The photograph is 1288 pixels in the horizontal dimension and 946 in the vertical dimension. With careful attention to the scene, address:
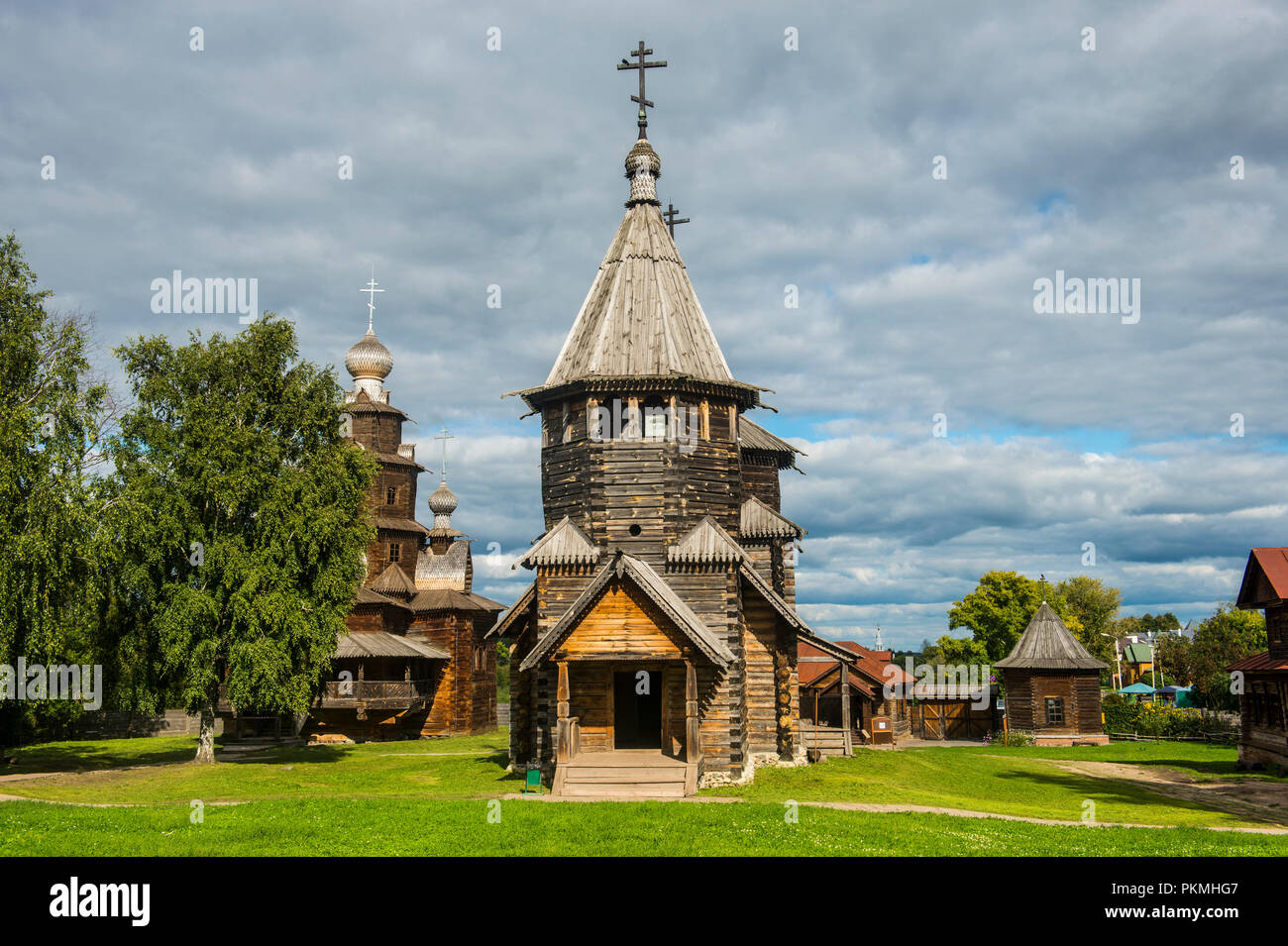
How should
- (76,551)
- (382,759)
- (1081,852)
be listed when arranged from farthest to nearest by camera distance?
(382,759) < (76,551) < (1081,852)

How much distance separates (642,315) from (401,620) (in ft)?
90.0

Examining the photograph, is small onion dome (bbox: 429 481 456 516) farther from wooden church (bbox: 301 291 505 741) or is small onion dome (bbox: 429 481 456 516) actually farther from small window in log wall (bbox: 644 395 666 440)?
small window in log wall (bbox: 644 395 666 440)

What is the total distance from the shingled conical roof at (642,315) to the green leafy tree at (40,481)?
13829 millimetres

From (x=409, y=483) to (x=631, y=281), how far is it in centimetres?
2742

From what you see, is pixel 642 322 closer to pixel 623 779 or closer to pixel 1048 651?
pixel 623 779

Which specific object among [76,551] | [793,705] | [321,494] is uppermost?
[321,494]

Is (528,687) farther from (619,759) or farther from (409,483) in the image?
(409,483)

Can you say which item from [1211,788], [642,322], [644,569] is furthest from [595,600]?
[1211,788]

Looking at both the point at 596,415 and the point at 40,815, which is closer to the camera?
the point at 40,815

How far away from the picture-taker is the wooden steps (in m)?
20.4

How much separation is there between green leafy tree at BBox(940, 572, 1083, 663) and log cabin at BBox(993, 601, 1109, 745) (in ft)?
53.6

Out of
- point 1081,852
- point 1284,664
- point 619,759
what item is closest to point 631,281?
point 619,759

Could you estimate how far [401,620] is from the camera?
47.6m

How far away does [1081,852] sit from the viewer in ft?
45.6
